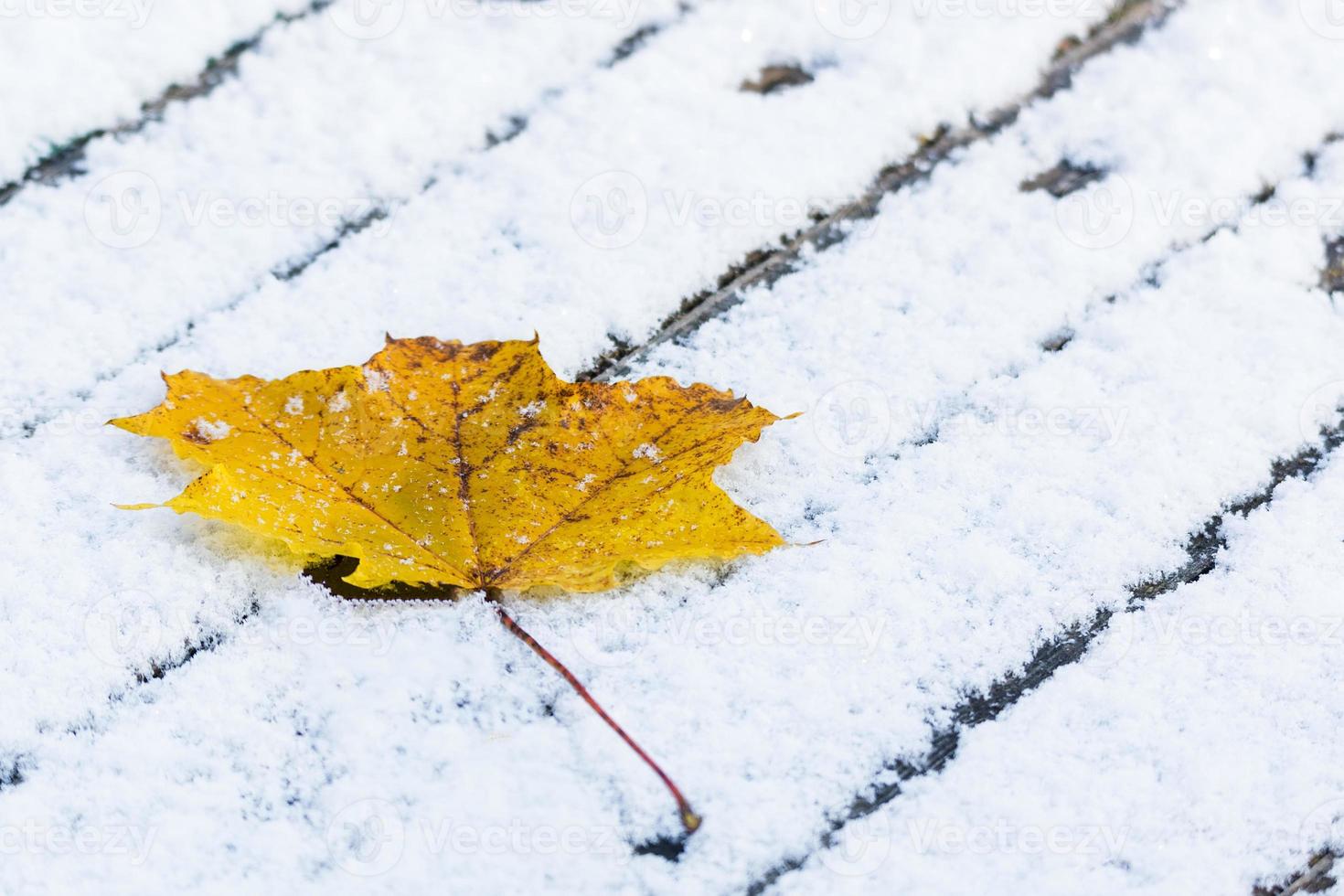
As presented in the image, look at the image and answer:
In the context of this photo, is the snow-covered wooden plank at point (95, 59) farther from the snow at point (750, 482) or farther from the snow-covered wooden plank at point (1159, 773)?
the snow-covered wooden plank at point (1159, 773)

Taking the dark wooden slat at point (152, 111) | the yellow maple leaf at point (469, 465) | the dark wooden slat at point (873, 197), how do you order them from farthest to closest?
1. the dark wooden slat at point (152, 111)
2. the dark wooden slat at point (873, 197)
3. the yellow maple leaf at point (469, 465)

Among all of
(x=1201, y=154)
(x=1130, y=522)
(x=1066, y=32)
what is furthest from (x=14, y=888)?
(x=1066, y=32)

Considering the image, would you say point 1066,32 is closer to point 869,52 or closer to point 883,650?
point 869,52

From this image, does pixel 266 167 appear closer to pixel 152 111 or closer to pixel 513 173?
pixel 152 111

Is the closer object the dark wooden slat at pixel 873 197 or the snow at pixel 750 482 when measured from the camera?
the snow at pixel 750 482

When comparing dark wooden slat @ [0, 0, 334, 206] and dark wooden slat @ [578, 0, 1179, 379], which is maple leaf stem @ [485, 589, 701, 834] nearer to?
dark wooden slat @ [578, 0, 1179, 379]

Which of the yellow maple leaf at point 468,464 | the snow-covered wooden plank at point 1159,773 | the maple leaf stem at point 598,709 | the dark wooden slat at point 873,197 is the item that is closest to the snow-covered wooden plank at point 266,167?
the yellow maple leaf at point 468,464
